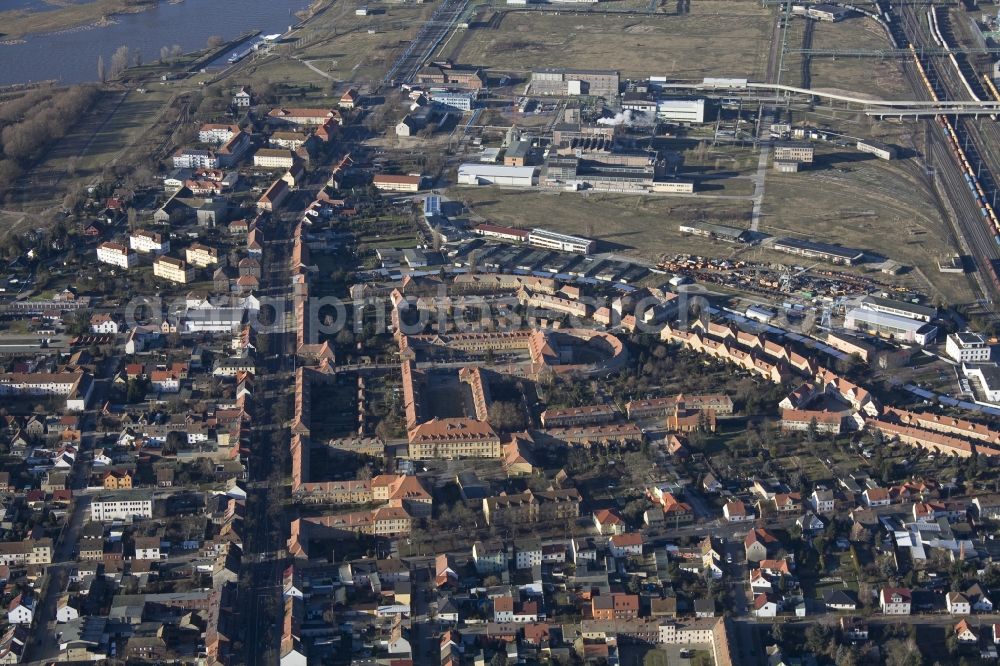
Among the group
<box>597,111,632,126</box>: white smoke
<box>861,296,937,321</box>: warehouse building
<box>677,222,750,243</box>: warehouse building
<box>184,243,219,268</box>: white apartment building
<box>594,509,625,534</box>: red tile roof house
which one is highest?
<box>594,509,625,534</box>: red tile roof house

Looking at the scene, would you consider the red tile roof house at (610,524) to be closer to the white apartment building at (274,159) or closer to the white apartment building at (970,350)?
the white apartment building at (970,350)

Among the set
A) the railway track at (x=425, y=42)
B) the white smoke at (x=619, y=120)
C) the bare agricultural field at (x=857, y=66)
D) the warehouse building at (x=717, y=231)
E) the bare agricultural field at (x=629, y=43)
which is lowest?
the bare agricultural field at (x=857, y=66)

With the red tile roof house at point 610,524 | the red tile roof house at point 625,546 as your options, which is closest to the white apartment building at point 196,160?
the red tile roof house at point 610,524

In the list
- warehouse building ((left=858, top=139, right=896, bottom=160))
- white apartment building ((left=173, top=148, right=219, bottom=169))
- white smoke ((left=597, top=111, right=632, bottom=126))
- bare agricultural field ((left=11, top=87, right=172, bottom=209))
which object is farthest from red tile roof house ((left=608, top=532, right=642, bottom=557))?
white smoke ((left=597, top=111, right=632, bottom=126))

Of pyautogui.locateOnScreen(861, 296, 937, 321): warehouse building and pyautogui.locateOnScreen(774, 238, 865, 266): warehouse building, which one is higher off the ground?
pyautogui.locateOnScreen(861, 296, 937, 321): warehouse building

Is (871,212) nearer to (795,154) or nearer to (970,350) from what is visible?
(795,154)

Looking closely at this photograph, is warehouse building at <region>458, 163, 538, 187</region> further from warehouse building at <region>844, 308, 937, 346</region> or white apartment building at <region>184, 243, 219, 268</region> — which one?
warehouse building at <region>844, 308, 937, 346</region>

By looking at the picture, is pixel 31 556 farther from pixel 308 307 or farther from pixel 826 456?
pixel 826 456
